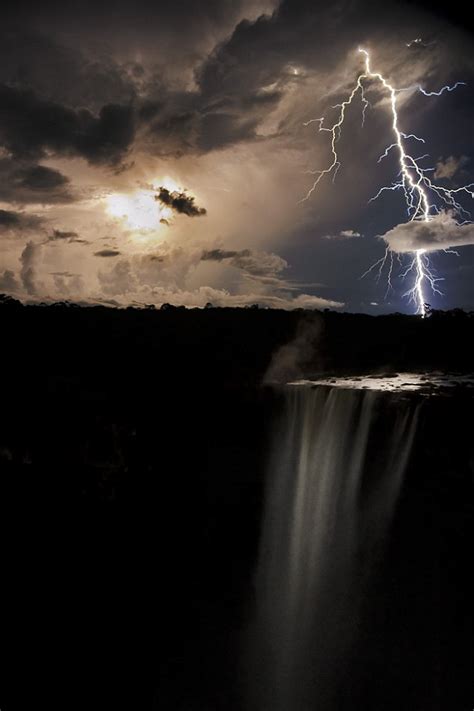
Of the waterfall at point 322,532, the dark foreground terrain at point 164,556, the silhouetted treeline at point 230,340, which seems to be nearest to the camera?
the dark foreground terrain at point 164,556

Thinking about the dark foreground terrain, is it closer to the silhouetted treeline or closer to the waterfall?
the waterfall

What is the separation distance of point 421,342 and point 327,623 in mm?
22241

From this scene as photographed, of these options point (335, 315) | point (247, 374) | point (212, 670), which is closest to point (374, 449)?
point (212, 670)

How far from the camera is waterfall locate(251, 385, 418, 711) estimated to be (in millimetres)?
10367

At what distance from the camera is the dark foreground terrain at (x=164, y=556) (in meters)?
9.47

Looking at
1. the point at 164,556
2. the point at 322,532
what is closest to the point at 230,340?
the point at 322,532

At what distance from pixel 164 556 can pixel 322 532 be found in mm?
5291

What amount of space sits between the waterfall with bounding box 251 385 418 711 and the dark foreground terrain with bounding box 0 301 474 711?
1.63 feet

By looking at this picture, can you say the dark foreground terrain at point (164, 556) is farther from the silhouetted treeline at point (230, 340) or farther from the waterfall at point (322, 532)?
the silhouetted treeline at point (230, 340)

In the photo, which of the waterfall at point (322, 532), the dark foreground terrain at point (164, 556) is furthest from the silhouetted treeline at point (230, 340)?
the waterfall at point (322, 532)

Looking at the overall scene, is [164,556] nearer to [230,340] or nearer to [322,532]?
[322,532]

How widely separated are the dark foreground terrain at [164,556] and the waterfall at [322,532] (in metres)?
0.50

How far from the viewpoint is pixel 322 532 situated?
544 inches

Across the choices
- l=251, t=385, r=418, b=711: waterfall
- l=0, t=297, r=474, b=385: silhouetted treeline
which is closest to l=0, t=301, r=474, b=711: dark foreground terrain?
l=251, t=385, r=418, b=711: waterfall
